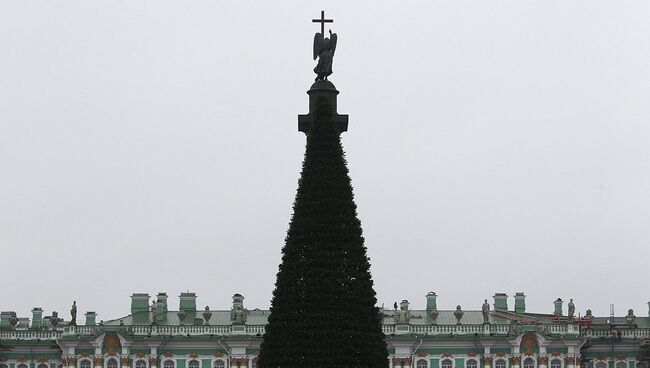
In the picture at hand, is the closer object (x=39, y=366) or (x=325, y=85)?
(x=325, y=85)

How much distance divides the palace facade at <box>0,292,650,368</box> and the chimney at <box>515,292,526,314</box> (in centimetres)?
478

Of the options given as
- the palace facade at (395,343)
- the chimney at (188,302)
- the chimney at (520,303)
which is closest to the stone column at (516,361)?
the palace facade at (395,343)

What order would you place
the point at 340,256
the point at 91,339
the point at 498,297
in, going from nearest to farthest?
the point at 340,256
the point at 91,339
the point at 498,297

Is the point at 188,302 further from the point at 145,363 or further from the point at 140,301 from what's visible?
the point at 145,363

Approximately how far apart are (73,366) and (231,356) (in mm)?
10340

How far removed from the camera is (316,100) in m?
36.2

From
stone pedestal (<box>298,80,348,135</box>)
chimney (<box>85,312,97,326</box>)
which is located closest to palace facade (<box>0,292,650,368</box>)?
chimney (<box>85,312,97,326</box>)

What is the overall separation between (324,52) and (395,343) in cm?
5629

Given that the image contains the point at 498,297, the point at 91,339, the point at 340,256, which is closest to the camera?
the point at 340,256

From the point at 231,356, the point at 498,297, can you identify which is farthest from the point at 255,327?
the point at 498,297

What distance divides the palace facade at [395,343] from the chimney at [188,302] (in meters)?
3.36

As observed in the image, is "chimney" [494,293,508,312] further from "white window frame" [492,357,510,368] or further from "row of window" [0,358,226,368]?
"row of window" [0,358,226,368]

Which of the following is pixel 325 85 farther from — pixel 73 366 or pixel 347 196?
pixel 73 366

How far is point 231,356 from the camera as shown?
299 feet
